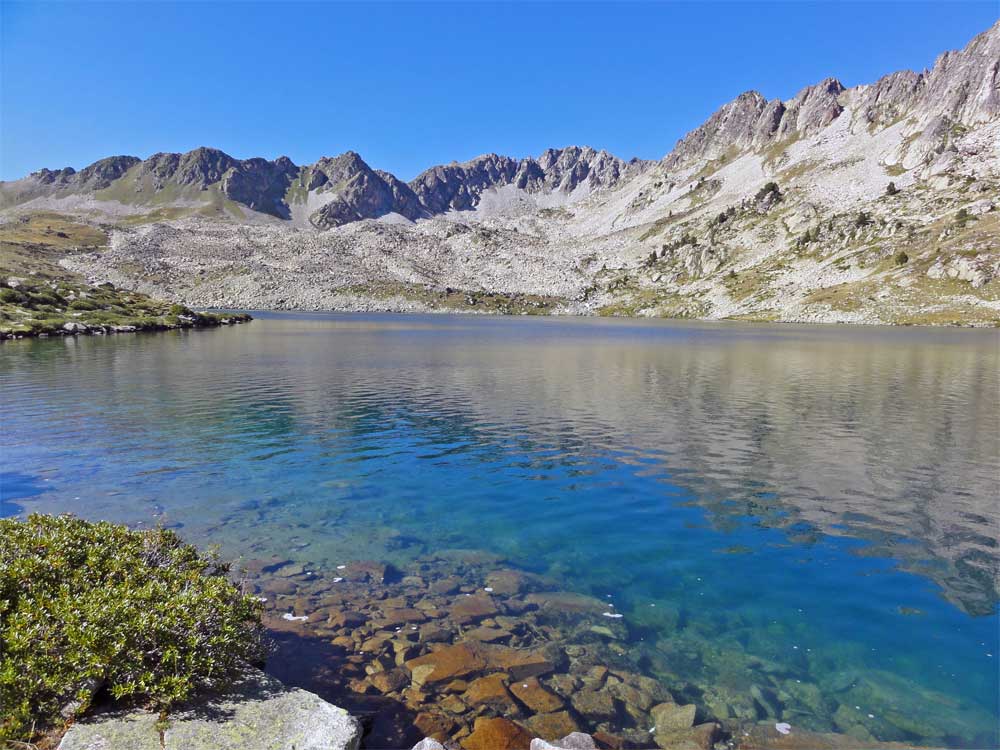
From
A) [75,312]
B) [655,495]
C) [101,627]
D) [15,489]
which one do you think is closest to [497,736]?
[101,627]

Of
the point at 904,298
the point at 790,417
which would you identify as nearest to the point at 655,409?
the point at 790,417

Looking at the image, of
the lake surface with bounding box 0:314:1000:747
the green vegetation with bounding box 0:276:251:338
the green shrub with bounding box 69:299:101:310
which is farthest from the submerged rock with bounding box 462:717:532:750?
the green shrub with bounding box 69:299:101:310

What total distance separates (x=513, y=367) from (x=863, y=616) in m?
51.2

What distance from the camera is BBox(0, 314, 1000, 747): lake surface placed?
12422 mm

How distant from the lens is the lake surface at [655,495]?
40.8ft

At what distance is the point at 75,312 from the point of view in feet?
347

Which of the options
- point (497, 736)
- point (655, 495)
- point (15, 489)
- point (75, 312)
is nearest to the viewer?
point (497, 736)

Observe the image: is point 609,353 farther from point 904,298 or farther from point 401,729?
point 904,298

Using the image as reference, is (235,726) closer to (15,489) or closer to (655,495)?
(655,495)

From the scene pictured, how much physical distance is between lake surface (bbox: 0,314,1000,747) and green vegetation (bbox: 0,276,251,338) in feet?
159

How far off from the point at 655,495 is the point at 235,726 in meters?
17.6

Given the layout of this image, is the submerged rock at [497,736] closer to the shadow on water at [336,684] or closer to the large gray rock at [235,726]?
the shadow on water at [336,684]

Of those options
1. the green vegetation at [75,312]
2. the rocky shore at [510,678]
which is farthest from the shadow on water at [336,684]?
the green vegetation at [75,312]

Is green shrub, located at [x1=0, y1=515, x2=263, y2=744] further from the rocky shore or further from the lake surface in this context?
the lake surface
